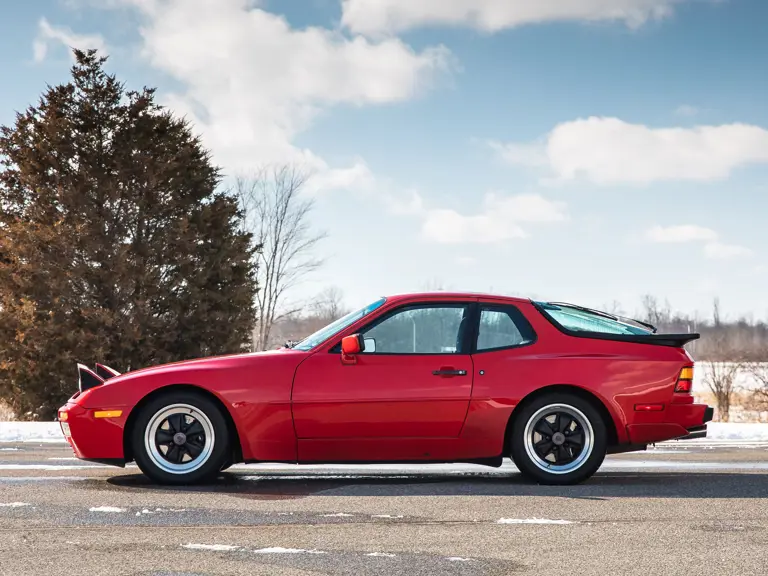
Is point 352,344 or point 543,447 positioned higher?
point 352,344

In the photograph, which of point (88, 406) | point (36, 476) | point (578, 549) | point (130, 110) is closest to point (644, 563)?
point (578, 549)

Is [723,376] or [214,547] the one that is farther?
[723,376]

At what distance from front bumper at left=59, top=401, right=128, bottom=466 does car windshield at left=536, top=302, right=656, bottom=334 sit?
342 cm

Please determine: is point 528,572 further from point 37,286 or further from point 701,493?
point 37,286

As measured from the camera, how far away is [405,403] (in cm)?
713

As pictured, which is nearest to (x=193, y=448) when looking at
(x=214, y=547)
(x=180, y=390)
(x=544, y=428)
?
(x=180, y=390)

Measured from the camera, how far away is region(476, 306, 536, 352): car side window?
7.42 metres

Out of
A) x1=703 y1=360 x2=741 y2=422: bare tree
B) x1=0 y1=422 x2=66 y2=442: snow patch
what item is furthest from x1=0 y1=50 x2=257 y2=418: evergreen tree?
x1=703 y1=360 x2=741 y2=422: bare tree

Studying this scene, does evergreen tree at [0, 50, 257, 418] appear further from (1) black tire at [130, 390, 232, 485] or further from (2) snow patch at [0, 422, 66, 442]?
(1) black tire at [130, 390, 232, 485]

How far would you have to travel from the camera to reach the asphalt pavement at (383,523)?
4508mm

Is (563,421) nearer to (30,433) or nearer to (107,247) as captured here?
(30,433)

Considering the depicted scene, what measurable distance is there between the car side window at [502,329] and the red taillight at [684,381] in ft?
3.83

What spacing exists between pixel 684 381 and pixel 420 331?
2.09 m

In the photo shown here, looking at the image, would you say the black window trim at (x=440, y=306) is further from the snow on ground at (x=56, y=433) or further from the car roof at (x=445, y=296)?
the snow on ground at (x=56, y=433)
